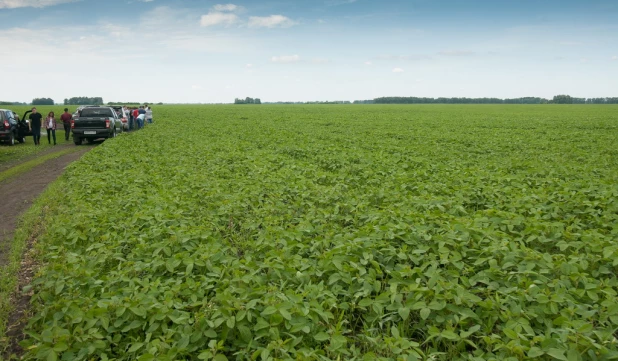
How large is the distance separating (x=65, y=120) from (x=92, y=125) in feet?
11.8

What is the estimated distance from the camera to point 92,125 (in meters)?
22.0

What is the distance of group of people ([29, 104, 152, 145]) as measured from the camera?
21156 mm

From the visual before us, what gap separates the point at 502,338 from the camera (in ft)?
12.4

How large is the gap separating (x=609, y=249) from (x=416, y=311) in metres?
2.53

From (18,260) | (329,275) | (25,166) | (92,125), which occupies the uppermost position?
(92,125)

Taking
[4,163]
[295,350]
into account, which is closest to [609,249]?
[295,350]

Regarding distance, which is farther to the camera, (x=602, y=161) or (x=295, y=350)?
(x=602, y=161)

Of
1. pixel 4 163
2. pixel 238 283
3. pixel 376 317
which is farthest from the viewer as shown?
pixel 4 163

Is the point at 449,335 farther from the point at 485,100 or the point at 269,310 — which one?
the point at 485,100

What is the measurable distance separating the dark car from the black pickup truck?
8.73ft

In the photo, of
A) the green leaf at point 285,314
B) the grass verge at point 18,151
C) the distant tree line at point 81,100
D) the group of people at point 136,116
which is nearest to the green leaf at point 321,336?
the green leaf at point 285,314

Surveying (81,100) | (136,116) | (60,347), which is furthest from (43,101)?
(60,347)

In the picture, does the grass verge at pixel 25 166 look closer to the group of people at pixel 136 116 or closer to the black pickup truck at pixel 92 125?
the black pickup truck at pixel 92 125

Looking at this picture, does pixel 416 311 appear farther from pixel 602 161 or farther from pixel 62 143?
pixel 62 143
